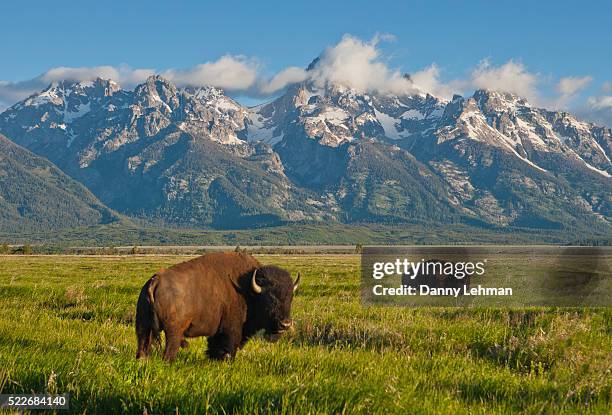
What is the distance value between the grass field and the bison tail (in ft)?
1.43

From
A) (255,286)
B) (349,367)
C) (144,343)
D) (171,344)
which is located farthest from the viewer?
(255,286)

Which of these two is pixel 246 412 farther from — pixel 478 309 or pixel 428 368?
pixel 478 309

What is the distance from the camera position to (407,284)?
78.5ft

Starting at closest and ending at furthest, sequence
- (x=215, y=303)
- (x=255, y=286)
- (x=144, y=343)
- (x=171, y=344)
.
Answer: (x=171, y=344) → (x=144, y=343) → (x=215, y=303) → (x=255, y=286)

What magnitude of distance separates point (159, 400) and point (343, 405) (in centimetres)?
218

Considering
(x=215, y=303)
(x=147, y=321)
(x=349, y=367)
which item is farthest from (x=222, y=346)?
(x=349, y=367)

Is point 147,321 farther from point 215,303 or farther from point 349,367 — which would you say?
point 349,367

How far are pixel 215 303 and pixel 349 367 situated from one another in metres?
2.96

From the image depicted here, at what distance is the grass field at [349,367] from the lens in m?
7.07

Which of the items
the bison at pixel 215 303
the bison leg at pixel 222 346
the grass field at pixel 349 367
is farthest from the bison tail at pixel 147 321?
the bison leg at pixel 222 346

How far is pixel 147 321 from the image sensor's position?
10.6m

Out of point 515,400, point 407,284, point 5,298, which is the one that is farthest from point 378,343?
point 5,298

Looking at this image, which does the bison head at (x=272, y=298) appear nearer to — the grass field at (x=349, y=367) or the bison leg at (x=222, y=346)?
the grass field at (x=349, y=367)

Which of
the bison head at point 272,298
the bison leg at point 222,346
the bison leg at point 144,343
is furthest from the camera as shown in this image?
the bison head at point 272,298
